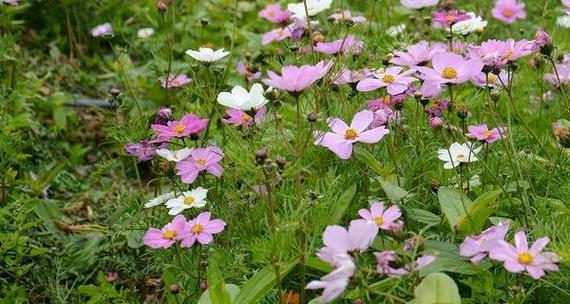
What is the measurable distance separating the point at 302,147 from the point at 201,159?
22 centimetres

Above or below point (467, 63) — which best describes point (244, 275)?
below

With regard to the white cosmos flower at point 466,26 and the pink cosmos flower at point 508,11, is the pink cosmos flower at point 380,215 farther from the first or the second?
the pink cosmos flower at point 508,11

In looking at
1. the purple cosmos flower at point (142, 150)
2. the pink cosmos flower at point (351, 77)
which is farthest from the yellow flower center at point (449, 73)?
the purple cosmos flower at point (142, 150)

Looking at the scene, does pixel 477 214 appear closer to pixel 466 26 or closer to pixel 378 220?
pixel 378 220

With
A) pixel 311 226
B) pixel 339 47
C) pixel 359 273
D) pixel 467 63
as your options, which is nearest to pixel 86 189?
pixel 339 47

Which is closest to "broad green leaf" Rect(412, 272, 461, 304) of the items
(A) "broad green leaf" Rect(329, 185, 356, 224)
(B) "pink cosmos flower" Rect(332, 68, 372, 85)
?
(A) "broad green leaf" Rect(329, 185, 356, 224)

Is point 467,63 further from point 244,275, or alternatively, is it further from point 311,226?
point 244,275

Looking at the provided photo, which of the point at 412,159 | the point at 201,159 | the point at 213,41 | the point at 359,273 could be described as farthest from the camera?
the point at 213,41

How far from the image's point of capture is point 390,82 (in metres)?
1.56

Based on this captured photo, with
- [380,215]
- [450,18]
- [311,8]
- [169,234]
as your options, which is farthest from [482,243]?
[311,8]

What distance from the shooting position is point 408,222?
1555mm

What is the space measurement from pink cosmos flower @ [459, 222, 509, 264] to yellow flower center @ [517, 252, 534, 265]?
4cm

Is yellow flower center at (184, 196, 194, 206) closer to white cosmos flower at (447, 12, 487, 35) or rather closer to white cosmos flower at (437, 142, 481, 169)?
white cosmos flower at (437, 142, 481, 169)

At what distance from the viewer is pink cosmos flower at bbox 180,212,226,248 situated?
4.66ft
